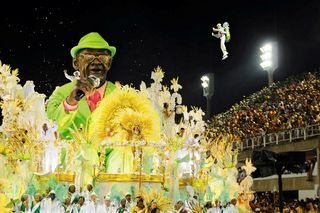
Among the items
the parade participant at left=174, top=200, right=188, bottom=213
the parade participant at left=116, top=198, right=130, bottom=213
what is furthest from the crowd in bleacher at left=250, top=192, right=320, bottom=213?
the parade participant at left=116, top=198, right=130, bottom=213

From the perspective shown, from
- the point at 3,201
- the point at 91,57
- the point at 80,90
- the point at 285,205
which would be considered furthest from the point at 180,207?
the point at 285,205

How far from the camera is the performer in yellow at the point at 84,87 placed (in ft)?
47.6

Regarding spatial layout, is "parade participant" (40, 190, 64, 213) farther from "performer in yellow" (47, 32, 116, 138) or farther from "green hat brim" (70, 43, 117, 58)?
"green hat brim" (70, 43, 117, 58)

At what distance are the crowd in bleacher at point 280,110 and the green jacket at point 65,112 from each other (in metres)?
10.6

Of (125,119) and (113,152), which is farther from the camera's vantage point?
(113,152)

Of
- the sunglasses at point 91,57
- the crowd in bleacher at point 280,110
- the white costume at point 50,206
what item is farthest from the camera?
the crowd in bleacher at point 280,110

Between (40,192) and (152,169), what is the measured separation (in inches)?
105

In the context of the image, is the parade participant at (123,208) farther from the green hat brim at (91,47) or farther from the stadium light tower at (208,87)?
the stadium light tower at (208,87)

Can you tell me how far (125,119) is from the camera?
44.3 feet

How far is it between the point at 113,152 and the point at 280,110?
1345 cm

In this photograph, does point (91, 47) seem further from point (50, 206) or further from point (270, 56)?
point (270, 56)

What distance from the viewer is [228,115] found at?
34031 millimetres

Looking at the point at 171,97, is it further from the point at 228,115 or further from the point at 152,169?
the point at 228,115

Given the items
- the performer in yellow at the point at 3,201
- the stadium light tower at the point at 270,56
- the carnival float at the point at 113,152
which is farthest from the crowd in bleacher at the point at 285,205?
the stadium light tower at the point at 270,56
